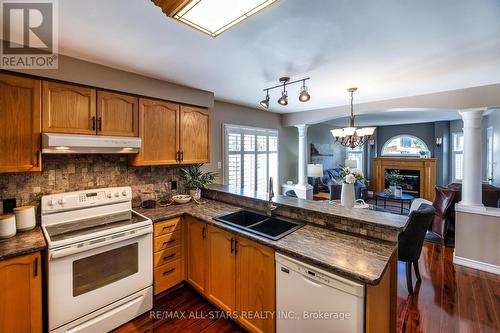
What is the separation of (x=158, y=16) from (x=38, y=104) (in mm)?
1332

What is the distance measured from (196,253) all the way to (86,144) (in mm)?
1481

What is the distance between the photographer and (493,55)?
2.00m

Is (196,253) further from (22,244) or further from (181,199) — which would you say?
(22,244)

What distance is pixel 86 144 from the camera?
2002 mm

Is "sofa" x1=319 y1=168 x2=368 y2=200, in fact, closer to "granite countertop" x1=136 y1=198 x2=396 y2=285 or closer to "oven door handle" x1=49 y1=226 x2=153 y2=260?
"granite countertop" x1=136 y1=198 x2=396 y2=285

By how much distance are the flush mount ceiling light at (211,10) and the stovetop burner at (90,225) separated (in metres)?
1.76

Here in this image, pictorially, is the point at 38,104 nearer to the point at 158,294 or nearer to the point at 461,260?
the point at 158,294

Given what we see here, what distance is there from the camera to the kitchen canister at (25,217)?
6.07 ft

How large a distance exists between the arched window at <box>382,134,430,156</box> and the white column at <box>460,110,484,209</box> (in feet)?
16.2

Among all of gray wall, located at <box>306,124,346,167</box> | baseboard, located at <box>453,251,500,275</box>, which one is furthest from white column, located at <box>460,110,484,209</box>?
gray wall, located at <box>306,124,346,167</box>

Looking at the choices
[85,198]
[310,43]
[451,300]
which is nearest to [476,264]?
[451,300]

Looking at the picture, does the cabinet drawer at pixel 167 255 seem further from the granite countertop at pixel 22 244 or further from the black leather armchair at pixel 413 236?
the black leather armchair at pixel 413 236

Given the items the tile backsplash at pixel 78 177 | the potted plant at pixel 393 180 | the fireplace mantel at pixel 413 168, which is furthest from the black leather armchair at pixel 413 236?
the fireplace mantel at pixel 413 168

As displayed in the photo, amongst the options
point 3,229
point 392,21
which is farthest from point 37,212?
point 392,21
